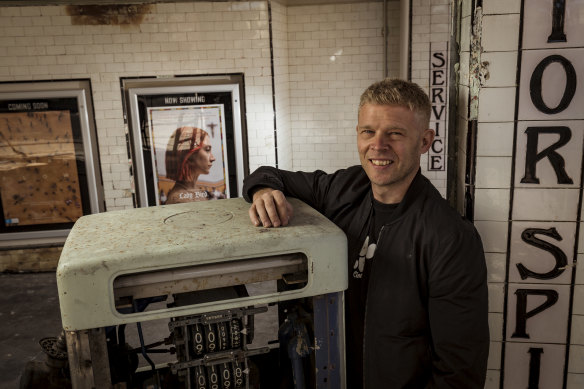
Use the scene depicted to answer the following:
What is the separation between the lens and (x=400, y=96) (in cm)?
190

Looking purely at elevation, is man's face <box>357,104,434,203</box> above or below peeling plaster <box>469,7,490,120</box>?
below

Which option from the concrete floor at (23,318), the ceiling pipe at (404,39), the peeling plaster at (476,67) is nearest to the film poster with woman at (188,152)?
the concrete floor at (23,318)

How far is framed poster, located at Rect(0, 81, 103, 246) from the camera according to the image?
569 centimetres

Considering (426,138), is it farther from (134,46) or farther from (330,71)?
(330,71)

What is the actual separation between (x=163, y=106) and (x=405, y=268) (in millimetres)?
4488

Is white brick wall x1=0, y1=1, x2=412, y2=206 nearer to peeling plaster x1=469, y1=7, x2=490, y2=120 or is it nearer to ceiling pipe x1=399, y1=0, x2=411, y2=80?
ceiling pipe x1=399, y1=0, x2=411, y2=80

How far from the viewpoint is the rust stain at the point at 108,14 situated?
5.46 metres

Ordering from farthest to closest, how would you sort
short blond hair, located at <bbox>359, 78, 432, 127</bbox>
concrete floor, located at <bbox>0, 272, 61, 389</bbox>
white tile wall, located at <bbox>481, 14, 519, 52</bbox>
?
concrete floor, located at <bbox>0, 272, 61, 389</bbox>, white tile wall, located at <bbox>481, 14, 519, 52</bbox>, short blond hair, located at <bbox>359, 78, 432, 127</bbox>

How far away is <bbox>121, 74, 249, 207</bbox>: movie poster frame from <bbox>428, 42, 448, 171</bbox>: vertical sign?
2.33 m

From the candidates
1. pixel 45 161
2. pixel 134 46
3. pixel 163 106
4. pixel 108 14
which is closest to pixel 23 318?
pixel 45 161

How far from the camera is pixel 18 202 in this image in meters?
5.92

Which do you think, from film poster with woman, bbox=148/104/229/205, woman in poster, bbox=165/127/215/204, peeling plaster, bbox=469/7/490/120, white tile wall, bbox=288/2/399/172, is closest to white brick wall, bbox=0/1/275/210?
film poster with woman, bbox=148/104/229/205

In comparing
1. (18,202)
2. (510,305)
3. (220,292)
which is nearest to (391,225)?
(220,292)

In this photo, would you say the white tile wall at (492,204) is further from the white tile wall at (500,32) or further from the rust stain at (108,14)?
the rust stain at (108,14)
